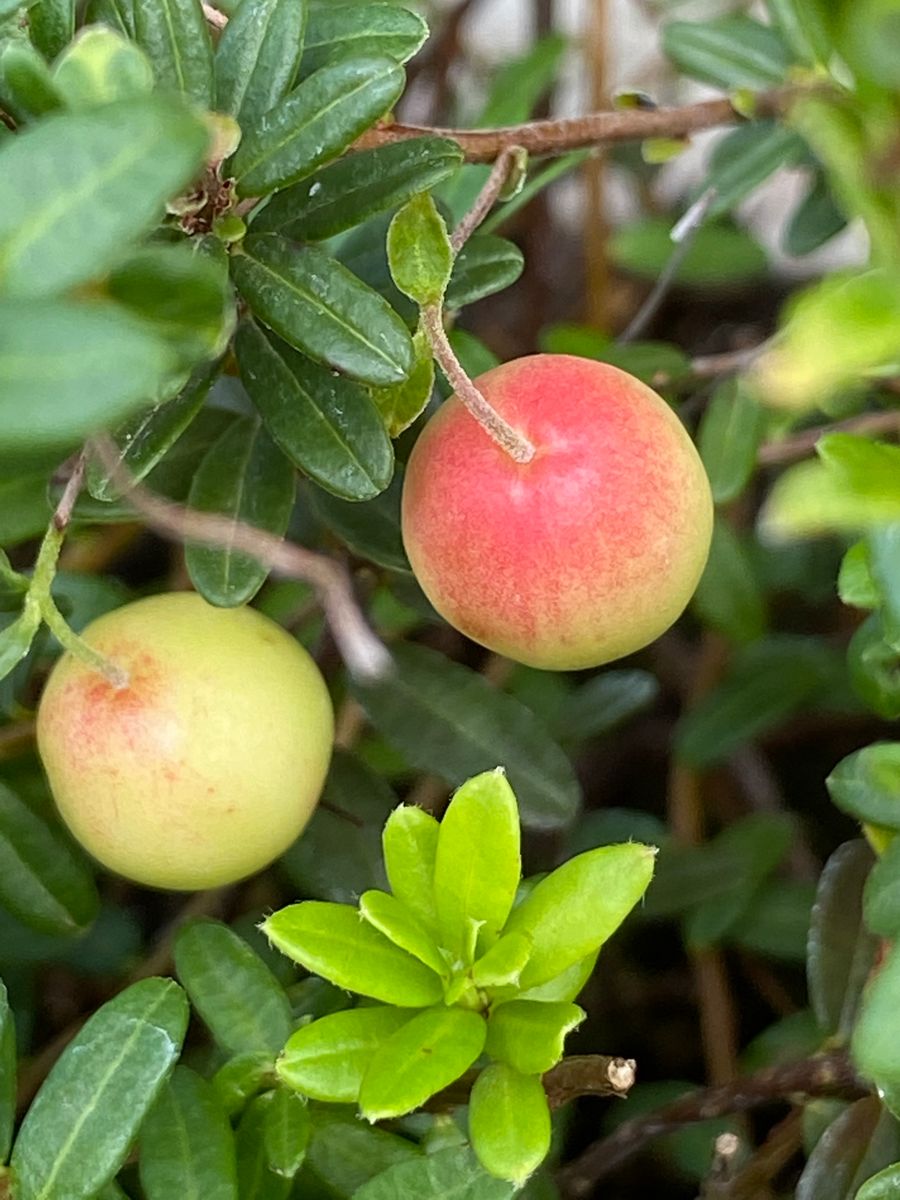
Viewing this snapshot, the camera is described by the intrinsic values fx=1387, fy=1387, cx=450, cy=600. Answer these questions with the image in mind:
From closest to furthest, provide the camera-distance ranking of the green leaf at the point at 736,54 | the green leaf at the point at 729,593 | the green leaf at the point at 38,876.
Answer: the green leaf at the point at 38,876, the green leaf at the point at 736,54, the green leaf at the point at 729,593

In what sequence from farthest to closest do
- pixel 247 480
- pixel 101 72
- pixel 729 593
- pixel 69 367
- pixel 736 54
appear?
pixel 729 593, pixel 736 54, pixel 247 480, pixel 101 72, pixel 69 367

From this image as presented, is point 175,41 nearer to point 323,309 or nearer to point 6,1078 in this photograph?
point 323,309

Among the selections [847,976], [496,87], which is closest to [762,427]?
[847,976]

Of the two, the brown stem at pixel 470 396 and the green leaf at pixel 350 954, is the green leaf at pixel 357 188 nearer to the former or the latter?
the brown stem at pixel 470 396

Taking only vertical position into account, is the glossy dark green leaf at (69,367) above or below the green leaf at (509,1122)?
above

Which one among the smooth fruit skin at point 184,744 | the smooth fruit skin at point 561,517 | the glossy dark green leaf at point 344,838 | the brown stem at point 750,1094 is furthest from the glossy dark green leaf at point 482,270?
the brown stem at point 750,1094

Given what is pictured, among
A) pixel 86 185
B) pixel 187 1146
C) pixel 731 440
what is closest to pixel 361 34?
pixel 86 185

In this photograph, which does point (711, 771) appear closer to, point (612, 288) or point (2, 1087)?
point (612, 288)
